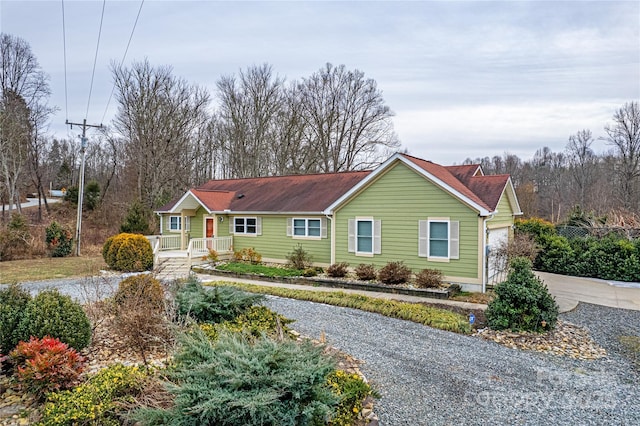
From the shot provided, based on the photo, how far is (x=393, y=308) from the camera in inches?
359

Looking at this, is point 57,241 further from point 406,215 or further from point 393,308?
point 393,308

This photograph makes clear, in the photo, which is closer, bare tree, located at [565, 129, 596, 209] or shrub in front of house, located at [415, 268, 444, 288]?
shrub in front of house, located at [415, 268, 444, 288]

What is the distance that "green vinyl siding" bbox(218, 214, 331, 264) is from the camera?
15.8m

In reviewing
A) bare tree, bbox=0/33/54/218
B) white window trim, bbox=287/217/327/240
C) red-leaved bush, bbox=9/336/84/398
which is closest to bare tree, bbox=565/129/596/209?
white window trim, bbox=287/217/327/240

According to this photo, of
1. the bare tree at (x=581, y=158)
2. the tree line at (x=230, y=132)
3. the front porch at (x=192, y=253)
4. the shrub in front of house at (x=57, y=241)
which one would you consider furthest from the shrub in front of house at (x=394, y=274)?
the bare tree at (x=581, y=158)

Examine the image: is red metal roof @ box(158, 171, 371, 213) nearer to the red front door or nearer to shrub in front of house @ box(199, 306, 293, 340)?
the red front door

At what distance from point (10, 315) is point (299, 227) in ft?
38.6

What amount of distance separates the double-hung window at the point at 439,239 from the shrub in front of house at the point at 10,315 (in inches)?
430

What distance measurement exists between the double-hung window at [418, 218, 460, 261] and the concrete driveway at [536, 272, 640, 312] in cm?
322

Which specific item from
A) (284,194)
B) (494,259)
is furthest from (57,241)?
(494,259)

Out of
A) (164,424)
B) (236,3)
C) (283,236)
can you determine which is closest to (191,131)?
(283,236)

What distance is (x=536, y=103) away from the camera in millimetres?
17453

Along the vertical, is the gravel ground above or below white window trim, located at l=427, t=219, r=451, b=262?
below

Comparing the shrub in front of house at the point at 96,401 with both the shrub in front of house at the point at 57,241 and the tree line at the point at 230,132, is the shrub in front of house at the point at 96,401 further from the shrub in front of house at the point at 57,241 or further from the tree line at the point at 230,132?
the tree line at the point at 230,132
